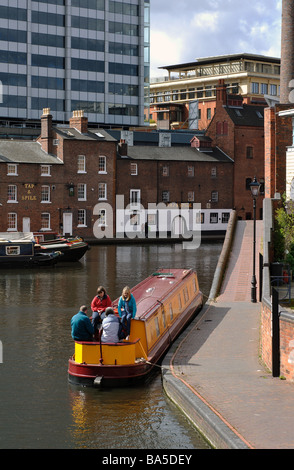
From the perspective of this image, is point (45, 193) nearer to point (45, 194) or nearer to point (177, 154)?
point (45, 194)

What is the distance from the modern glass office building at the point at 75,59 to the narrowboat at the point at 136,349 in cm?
6040

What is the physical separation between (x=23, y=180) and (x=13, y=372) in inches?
1863

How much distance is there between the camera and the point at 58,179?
69.1 meters

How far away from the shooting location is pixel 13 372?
820 inches

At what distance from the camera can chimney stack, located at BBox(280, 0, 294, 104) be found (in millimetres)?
35969

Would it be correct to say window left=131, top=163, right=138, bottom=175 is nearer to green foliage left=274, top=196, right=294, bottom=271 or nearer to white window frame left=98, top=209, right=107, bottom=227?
white window frame left=98, top=209, right=107, bottom=227

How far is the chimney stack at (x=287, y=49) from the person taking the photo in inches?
1416

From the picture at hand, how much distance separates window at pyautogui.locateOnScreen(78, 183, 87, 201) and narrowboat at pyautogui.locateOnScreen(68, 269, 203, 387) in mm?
46813

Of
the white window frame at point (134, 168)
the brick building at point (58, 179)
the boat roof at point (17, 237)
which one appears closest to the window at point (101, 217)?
the brick building at point (58, 179)

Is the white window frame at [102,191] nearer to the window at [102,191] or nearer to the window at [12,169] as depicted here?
the window at [102,191]

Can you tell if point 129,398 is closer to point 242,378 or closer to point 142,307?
point 242,378

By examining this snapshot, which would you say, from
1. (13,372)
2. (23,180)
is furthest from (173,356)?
(23,180)

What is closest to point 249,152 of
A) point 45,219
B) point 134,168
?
point 134,168

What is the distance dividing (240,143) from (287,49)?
45.8 m
